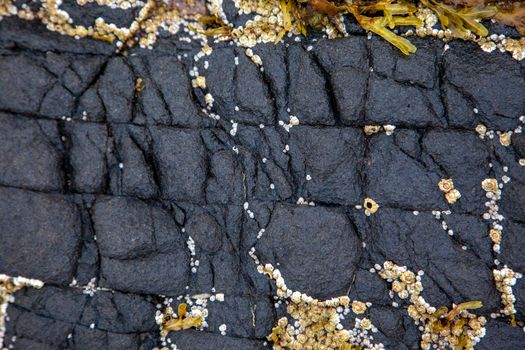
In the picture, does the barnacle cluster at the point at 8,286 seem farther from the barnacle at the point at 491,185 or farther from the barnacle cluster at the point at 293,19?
the barnacle at the point at 491,185

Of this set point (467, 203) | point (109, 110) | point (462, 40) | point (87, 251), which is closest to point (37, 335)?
point (87, 251)

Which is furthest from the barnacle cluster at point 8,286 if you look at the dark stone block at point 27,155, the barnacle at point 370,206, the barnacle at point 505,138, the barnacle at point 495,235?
the barnacle at point 505,138

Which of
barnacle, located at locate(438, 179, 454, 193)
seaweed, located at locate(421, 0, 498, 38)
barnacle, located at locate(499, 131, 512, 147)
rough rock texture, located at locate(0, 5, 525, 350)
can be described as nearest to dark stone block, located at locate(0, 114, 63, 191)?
rough rock texture, located at locate(0, 5, 525, 350)

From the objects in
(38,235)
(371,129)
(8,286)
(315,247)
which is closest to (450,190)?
(371,129)

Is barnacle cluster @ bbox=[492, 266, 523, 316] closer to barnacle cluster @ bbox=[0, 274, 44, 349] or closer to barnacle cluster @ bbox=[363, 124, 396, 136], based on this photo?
barnacle cluster @ bbox=[363, 124, 396, 136]

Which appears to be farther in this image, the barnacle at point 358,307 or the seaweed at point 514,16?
the barnacle at point 358,307
